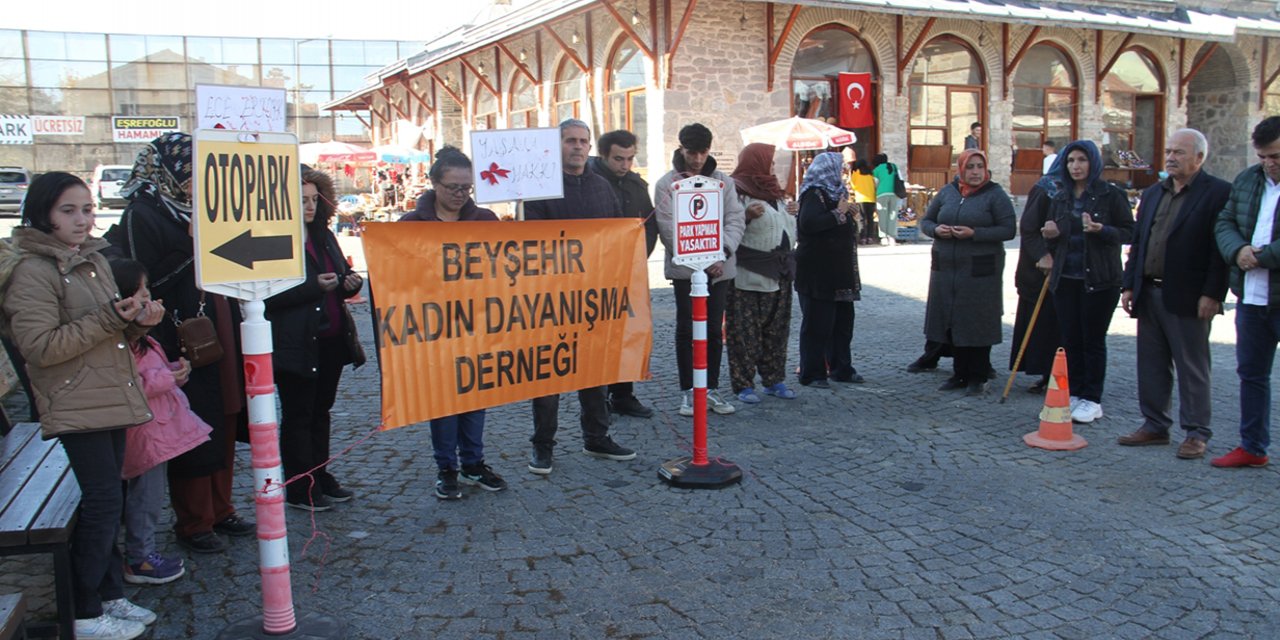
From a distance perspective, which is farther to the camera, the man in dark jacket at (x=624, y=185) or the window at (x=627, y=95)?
the window at (x=627, y=95)

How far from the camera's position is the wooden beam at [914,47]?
68.5 ft

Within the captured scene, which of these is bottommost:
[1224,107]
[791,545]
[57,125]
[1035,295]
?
[791,545]

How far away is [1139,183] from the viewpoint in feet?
82.2

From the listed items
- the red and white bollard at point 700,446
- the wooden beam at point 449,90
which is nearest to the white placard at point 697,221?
the red and white bollard at point 700,446

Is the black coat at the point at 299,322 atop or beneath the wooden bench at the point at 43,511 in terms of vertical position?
atop

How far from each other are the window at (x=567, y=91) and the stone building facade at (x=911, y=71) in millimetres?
56

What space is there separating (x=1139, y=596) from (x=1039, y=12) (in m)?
19.2

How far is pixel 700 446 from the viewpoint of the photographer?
5191 mm

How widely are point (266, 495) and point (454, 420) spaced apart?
67.0 inches

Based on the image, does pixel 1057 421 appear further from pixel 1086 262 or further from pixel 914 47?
pixel 914 47

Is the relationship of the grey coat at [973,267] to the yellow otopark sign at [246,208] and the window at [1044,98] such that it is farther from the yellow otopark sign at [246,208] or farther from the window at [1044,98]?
the window at [1044,98]

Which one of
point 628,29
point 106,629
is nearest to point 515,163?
point 106,629

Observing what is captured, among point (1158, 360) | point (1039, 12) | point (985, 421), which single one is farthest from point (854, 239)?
point (1039, 12)

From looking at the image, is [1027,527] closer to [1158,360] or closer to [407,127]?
[1158,360]
